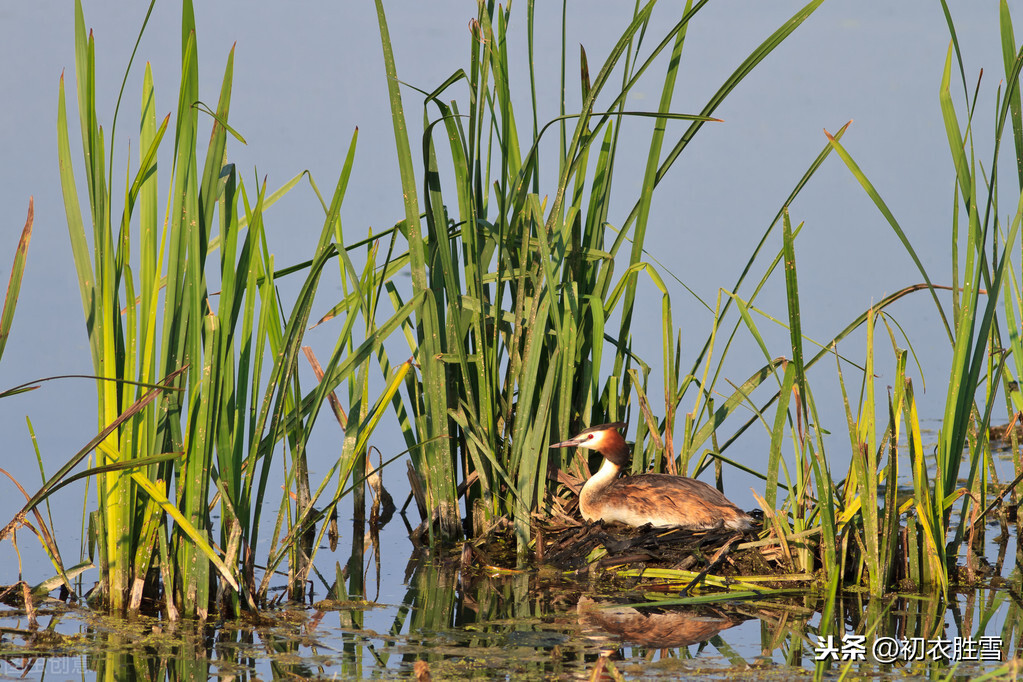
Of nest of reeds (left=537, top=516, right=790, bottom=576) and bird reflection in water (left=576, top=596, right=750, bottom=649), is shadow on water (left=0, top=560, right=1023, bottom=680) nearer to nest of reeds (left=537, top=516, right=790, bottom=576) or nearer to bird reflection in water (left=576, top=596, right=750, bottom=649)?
bird reflection in water (left=576, top=596, right=750, bottom=649)

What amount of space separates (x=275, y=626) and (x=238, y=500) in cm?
43

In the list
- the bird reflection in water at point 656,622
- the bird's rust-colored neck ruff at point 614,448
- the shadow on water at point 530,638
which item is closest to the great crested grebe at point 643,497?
the bird's rust-colored neck ruff at point 614,448

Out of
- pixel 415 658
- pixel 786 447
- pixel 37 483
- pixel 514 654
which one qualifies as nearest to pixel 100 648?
pixel 415 658

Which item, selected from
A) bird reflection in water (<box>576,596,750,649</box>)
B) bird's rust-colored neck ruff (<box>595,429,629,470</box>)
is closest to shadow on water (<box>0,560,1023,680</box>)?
bird reflection in water (<box>576,596,750,649</box>)

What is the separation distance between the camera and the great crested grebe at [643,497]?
15.3ft

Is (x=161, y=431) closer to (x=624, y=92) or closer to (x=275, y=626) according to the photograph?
(x=275, y=626)

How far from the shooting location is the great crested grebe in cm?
466

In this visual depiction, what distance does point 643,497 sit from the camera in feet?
15.6

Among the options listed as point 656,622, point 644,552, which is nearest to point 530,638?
point 656,622

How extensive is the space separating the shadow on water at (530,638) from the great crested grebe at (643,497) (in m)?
0.51

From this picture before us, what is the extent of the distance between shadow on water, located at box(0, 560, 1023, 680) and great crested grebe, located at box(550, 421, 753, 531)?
513 millimetres

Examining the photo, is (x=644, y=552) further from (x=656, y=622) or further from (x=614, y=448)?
(x=656, y=622)

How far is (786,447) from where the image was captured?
288 inches

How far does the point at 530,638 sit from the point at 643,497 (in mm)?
1246
